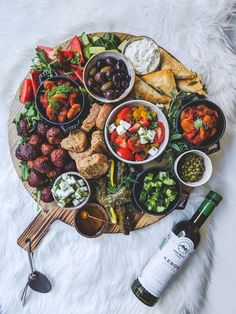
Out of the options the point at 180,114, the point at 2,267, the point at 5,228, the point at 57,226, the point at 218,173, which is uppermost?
the point at 180,114

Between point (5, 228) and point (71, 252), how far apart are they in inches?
14.2

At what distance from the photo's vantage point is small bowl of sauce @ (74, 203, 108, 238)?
1.86 meters

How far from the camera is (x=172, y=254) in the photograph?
1.81m

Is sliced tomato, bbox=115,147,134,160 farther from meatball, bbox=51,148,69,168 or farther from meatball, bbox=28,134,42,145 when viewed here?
meatball, bbox=28,134,42,145

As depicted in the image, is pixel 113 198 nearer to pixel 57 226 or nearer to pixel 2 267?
pixel 57 226

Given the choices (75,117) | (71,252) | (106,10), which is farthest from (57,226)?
(106,10)

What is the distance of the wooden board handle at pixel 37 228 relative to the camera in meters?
1.94

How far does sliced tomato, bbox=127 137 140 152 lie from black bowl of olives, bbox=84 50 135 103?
0.19 metres

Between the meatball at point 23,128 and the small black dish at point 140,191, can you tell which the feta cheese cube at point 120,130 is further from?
the meatball at point 23,128

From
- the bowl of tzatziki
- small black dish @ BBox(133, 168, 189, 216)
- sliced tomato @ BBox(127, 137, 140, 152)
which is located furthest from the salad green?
the bowl of tzatziki

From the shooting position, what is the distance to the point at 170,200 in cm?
182

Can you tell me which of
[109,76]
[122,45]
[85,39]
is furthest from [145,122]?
[85,39]

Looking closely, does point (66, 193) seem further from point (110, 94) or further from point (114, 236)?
point (110, 94)

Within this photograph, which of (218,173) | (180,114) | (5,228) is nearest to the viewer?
(180,114)
